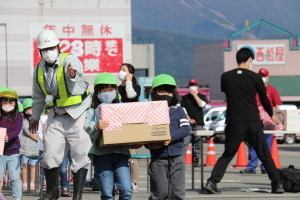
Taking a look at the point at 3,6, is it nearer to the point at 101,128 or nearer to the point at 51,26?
the point at 51,26

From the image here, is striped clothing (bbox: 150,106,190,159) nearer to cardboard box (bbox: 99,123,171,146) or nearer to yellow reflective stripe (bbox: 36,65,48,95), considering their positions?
cardboard box (bbox: 99,123,171,146)

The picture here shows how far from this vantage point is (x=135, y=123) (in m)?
7.73

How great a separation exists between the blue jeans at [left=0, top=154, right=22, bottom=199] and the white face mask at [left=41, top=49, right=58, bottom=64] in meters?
1.96

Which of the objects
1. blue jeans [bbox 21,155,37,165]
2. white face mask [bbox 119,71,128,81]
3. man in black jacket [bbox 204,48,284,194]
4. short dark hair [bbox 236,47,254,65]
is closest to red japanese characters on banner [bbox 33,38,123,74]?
blue jeans [bbox 21,155,37,165]

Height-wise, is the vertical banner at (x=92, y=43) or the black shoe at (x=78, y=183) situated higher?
the vertical banner at (x=92, y=43)

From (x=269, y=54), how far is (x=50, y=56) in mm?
63681

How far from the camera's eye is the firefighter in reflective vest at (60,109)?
8719 millimetres

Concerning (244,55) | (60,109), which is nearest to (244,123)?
(244,55)

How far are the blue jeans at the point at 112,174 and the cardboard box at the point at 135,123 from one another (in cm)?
25

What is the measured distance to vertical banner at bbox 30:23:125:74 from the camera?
45.4 m

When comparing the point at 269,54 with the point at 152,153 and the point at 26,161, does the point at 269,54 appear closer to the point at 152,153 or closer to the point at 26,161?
the point at 26,161

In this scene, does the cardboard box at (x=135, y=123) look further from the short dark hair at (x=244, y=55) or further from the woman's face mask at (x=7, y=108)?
the short dark hair at (x=244, y=55)

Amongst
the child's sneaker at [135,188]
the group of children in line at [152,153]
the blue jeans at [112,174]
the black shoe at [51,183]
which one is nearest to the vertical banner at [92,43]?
the child's sneaker at [135,188]

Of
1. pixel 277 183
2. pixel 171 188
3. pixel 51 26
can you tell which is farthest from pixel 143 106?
pixel 51 26
